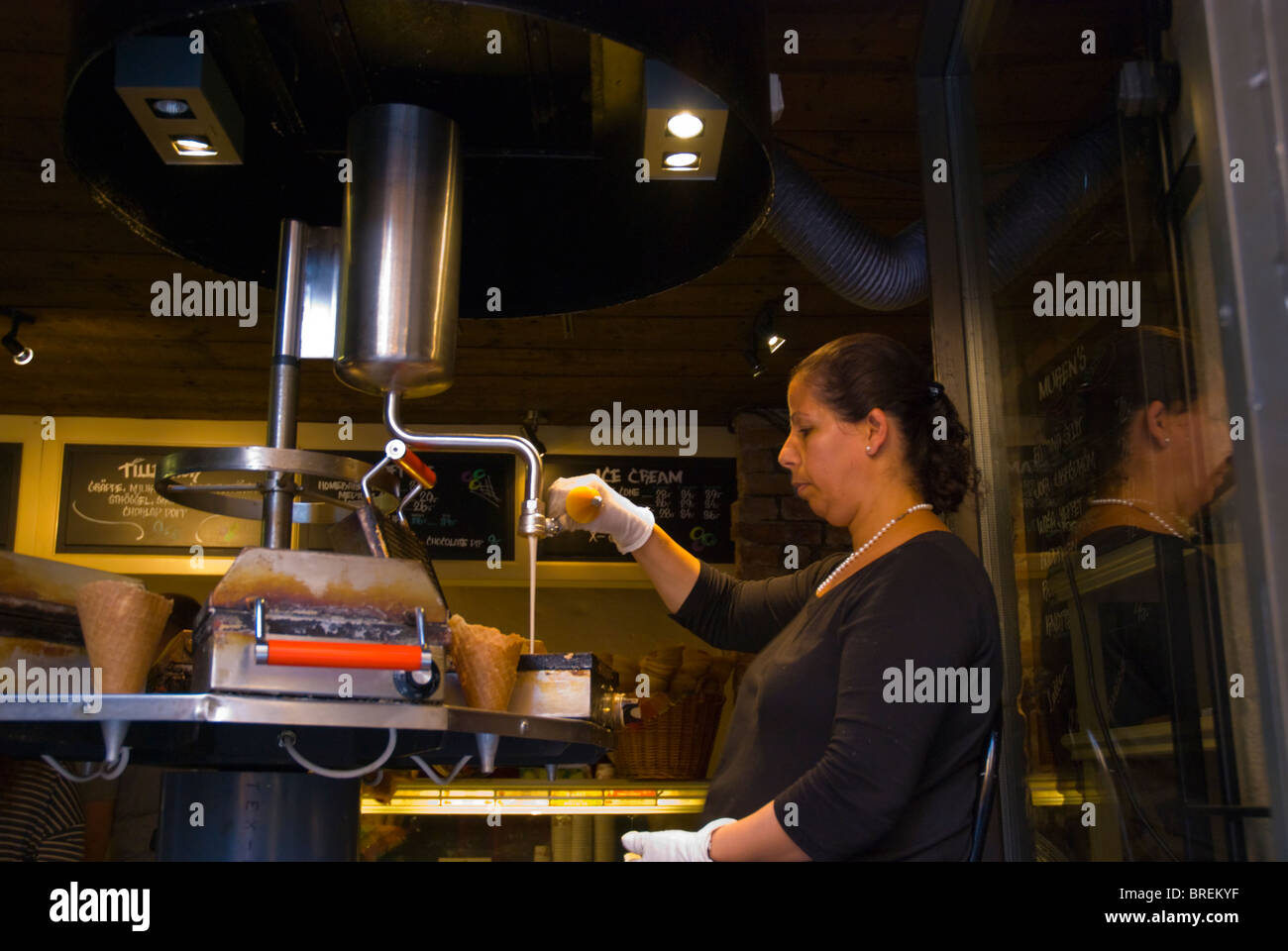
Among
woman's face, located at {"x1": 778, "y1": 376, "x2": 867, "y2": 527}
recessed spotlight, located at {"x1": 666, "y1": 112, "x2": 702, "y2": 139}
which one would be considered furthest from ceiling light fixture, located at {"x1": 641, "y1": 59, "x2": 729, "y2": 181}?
woman's face, located at {"x1": 778, "y1": 376, "x2": 867, "y2": 527}

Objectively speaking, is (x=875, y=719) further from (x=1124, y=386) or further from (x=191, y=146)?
(x=191, y=146)

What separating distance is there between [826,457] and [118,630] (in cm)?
109

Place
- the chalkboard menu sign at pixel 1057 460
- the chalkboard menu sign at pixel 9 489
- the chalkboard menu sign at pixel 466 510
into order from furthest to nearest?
1. the chalkboard menu sign at pixel 466 510
2. the chalkboard menu sign at pixel 9 489
3. the chalkboard menu sign at pixel 1057 460

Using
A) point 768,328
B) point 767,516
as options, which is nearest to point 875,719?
point 768,328

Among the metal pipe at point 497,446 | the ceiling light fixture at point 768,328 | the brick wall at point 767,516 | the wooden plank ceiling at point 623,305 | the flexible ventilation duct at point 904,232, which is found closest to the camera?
the metal pipe at point 497,446

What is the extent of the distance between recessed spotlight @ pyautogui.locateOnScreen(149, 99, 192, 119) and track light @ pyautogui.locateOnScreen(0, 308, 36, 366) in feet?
8.73

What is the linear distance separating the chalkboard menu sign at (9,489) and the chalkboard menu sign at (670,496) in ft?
7.01

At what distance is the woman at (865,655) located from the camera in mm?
1493

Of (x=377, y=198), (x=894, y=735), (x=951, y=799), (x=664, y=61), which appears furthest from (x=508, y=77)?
(x=951, y=799)

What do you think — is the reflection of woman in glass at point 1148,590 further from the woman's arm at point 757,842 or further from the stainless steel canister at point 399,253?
the stainless steel canister at point 399,253

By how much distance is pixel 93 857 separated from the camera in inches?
123

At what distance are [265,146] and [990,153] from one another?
4.65 ft

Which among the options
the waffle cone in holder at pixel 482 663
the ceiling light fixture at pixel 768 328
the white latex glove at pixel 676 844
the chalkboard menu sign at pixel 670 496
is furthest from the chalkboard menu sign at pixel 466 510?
the waffle cone in holder at pixel 482 663
